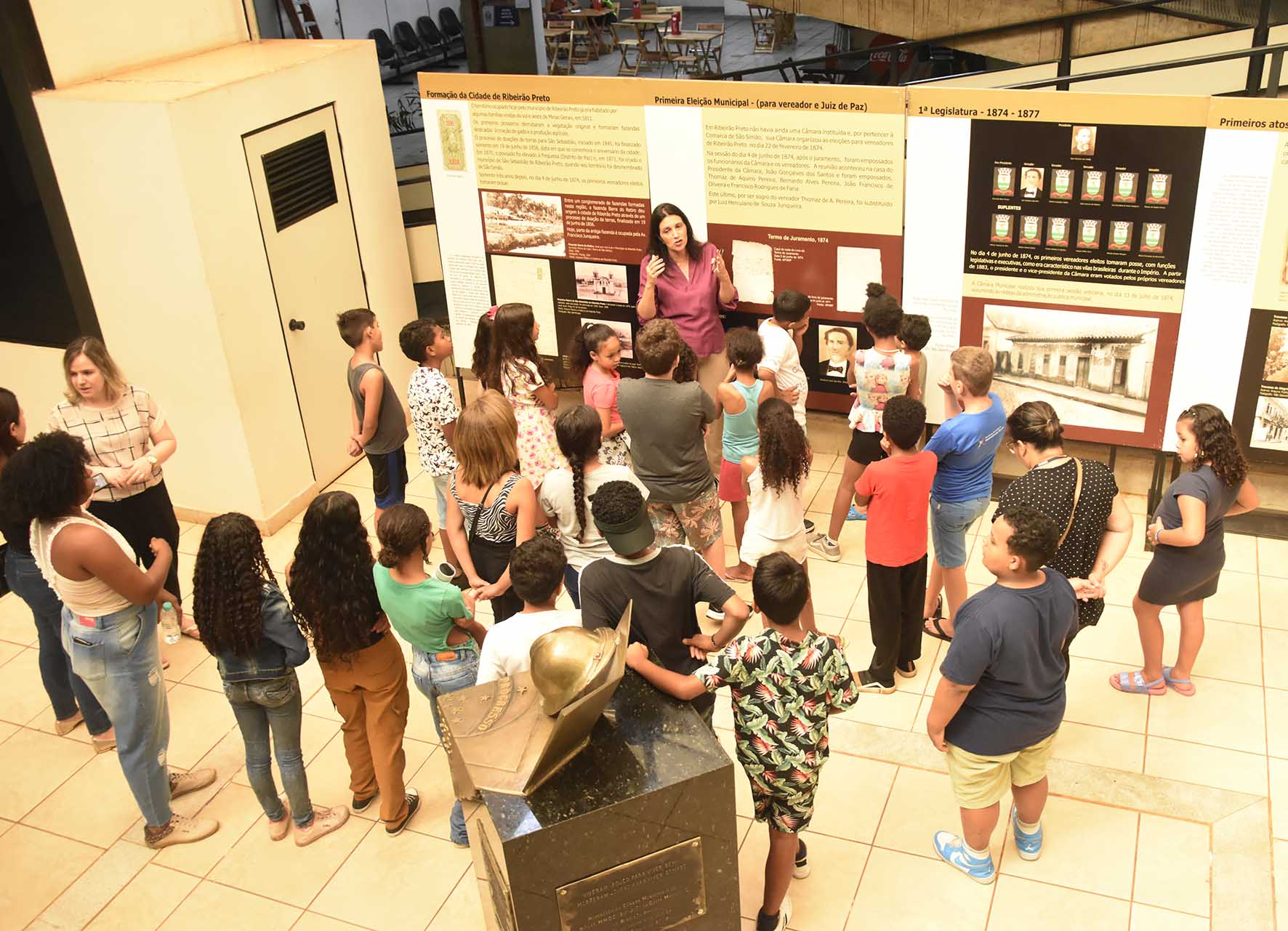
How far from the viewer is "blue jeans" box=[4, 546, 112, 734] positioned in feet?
15.9

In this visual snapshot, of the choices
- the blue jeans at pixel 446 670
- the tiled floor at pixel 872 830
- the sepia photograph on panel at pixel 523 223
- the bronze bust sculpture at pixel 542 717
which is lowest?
the tiled floor at pixel 872 830

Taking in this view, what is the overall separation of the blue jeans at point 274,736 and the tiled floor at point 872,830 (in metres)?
0.21

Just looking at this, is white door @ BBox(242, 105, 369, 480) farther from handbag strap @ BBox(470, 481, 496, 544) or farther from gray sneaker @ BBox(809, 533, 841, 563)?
gray sneaker @ BBox(809, 533, 841, 563)

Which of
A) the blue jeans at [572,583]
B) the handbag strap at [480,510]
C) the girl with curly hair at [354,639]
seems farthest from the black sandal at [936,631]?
the girl with curly hair at [354,639]

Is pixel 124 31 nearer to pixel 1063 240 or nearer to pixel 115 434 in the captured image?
pixel 115 434

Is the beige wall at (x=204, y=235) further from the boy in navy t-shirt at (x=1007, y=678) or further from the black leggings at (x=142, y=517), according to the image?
the boy in navy t-shirt at (x=1007, y=678)

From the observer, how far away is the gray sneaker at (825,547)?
620 cm

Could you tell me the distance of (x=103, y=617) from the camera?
422cm

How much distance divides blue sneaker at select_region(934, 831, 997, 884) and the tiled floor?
4cm

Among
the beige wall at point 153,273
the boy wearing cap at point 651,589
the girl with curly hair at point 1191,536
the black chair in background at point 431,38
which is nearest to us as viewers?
the boy wearing cap at point 651,589

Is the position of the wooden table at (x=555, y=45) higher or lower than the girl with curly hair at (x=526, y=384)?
higher

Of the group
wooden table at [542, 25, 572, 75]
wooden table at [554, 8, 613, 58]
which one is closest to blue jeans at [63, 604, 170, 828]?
wooden table at [542, 25, 572, 75]

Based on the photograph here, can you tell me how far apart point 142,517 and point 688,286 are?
10.6 ft

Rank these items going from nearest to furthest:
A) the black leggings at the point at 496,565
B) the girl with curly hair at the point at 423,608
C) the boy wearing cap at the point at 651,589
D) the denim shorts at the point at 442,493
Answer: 1. the boy wearing cap at the point at 651,589
2. the girl with curly hair at the point at 423,608
3. the black leggings at the point at 496,565
4. the denim shorts at the point at 442,493
